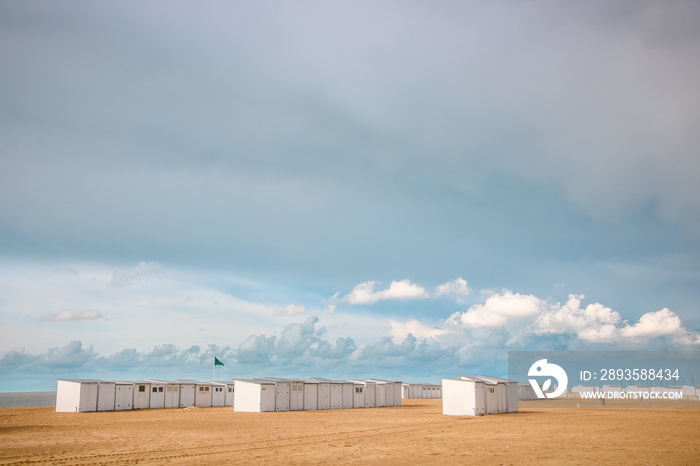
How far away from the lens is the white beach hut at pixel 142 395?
5788 centimetres

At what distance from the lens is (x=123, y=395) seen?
56.5m

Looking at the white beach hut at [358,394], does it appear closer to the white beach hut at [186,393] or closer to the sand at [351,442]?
the white beach hut at [186,393]

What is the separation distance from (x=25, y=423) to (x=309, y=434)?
22.6 meters

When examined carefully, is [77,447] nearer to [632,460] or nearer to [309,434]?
[309,434]

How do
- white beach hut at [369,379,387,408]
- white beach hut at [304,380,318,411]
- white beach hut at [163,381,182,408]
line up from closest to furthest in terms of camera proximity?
white beach hut at [304,380,318,411] < white beach hut at [163,381,182,408] < white beach hut at [369,379,387,408]

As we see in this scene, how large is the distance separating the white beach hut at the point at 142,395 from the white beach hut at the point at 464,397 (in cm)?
3103

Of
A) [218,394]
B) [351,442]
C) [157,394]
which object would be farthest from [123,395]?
[351,442]

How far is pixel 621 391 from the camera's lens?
115 m

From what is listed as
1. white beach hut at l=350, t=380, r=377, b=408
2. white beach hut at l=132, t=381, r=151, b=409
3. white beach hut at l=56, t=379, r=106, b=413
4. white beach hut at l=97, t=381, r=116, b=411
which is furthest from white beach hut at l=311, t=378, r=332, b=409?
white beach hut at l=56, t=379, r=106, b=413

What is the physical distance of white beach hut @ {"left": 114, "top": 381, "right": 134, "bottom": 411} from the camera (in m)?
55.8

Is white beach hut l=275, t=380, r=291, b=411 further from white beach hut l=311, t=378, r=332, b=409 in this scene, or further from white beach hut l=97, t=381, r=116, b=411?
white beach hut l=97, t=381, r=116, b=411

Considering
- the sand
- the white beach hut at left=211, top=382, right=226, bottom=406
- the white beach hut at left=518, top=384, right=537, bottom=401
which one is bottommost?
the white beach hut at left=518, top=384, right=537, bottom=401

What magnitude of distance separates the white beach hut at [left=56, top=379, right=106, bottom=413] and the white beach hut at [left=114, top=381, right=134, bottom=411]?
227 cm

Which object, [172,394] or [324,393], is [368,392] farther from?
[172,394]
